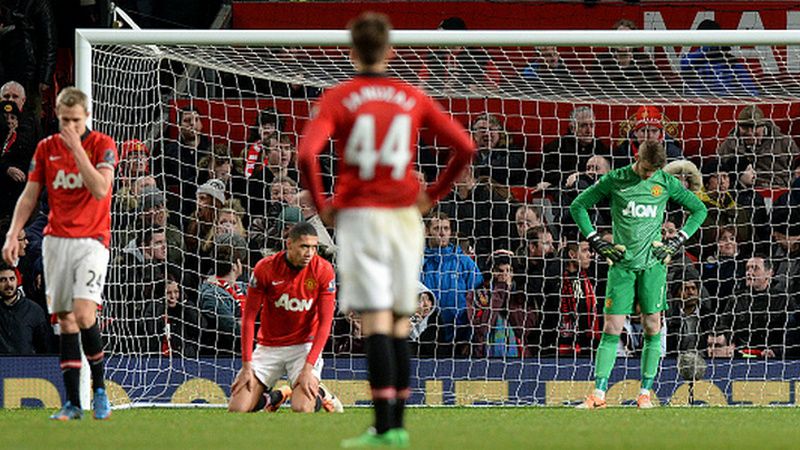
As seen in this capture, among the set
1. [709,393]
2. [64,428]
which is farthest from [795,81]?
[64,428]

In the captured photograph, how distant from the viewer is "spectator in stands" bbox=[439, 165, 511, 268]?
13.7 meters

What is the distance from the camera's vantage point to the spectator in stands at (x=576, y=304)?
43.7 ft

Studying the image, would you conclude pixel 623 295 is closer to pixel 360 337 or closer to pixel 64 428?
pixel 360 337

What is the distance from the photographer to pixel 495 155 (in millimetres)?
13961

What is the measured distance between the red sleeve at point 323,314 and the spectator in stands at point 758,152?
15.3 feet

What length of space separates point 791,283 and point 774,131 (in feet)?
5.07

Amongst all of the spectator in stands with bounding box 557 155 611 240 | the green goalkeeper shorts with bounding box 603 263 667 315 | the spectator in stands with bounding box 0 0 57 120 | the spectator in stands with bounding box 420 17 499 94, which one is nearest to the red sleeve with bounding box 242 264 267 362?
the green goalkeeper shorts with bounding box 603 263 667 315

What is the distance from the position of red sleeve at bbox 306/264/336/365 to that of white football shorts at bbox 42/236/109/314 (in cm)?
222

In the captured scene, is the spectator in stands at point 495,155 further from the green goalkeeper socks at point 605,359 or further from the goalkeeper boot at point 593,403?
the goalkeeper boot at point 593,403

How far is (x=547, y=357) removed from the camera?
42.2ft

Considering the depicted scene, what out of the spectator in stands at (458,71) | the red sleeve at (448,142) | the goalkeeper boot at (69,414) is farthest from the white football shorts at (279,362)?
the red sleeve at (448,142)

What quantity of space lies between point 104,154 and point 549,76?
614 cm

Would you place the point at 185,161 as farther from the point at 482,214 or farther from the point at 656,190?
the point at 656,190

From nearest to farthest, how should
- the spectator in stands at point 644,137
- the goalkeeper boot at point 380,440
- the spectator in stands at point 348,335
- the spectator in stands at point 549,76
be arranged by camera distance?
the goalkeeper boot at point 380,440
the spectator in stands at point 348,335
the spectator in stands at point 549,76
the spectator in stands at point 644,137
